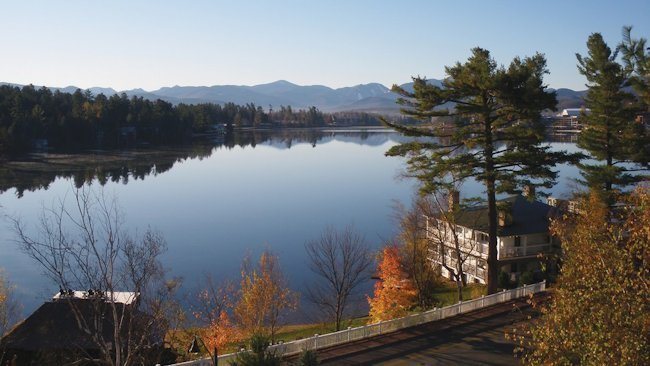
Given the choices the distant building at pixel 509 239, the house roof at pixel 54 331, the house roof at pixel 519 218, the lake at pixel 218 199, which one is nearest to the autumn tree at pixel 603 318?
the house roof at pixel 54 331

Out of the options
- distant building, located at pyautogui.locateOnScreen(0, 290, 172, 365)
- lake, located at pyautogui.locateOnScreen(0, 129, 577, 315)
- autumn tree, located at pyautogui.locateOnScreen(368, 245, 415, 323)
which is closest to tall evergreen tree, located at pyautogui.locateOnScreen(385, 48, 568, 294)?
autumn tree, located at pyautogui.locateOnScreen(368, 245, 415, 323)

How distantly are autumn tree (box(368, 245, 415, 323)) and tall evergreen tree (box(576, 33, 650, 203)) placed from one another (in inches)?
450

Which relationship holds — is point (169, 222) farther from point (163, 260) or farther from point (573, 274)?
point (573, 274)

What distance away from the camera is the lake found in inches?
1714

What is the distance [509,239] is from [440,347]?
1643 centimetres

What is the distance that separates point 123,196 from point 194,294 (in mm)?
36046

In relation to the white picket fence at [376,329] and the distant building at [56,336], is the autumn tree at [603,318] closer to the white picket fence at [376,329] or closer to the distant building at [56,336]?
the white picket fence at [376,329]

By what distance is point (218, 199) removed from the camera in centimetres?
7038

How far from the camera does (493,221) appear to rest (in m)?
26.0

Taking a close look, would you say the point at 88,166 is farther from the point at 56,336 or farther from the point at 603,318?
the point at 603,318

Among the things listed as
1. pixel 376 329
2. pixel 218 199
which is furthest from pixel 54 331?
pixel 218 199

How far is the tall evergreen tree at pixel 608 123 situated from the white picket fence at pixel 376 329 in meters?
8.22

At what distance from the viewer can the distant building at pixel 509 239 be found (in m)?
34.4

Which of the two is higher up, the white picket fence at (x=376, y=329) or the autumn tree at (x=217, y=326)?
the white picket fence at (x=376, y=329)
